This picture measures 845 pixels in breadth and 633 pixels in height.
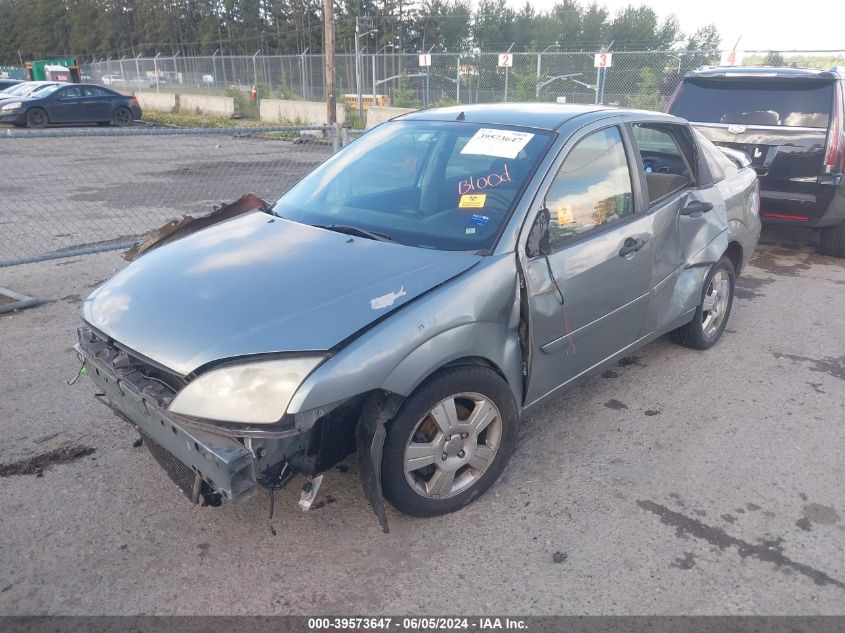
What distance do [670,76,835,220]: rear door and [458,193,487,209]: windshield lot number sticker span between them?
15.6 ft

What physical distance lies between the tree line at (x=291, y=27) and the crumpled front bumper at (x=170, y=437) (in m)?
40.5

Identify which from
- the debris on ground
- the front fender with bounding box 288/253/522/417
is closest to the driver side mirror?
the front fender with bounding box 288/253/522/417

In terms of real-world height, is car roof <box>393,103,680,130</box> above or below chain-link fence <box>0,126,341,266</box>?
above

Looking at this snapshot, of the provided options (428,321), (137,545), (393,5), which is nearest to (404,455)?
(428,321)

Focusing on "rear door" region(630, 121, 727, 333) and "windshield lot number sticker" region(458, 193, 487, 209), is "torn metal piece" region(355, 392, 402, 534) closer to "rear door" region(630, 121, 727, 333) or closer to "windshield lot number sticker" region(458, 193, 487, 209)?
"windshield lot number sticker" region(458, 193, 487, 209)

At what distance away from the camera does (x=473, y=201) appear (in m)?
3.10

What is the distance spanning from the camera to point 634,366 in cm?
445

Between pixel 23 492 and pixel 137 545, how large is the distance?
749mm

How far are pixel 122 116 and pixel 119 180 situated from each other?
13.4 m

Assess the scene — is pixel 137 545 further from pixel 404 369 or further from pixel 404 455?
pixel 404 369

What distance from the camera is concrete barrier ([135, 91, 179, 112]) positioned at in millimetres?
33000

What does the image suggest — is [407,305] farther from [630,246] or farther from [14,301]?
[14,301]

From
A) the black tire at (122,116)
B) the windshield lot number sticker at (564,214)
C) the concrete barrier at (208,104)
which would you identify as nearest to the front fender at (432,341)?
the windshield lot number sticker at (564,214)

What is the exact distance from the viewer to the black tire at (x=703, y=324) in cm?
436
